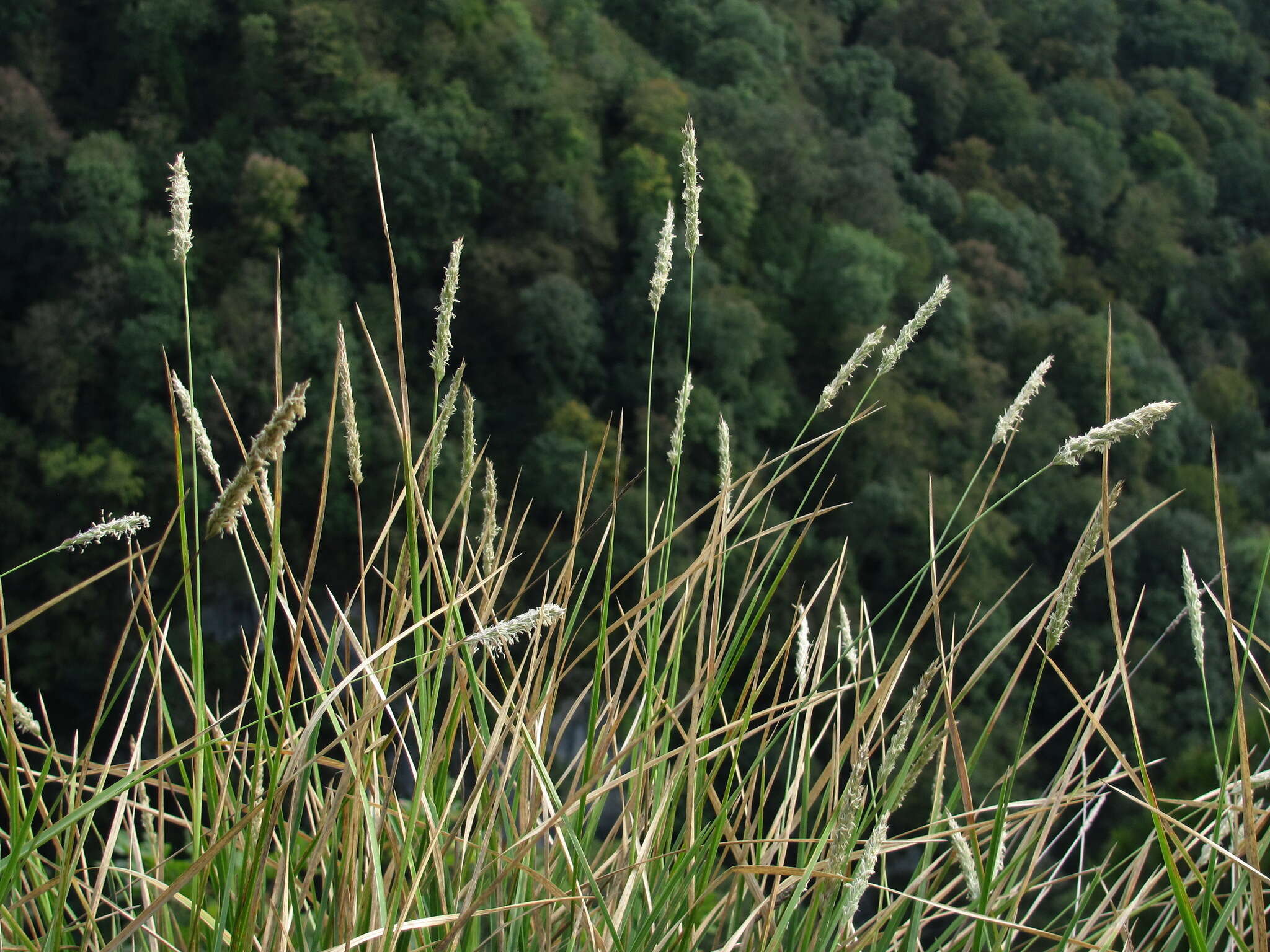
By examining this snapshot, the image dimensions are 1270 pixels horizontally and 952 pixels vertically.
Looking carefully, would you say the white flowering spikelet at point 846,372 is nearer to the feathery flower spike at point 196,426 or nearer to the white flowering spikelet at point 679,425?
the white flowering spikelet at point 679,425

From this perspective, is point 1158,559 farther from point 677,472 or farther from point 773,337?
point 677,472

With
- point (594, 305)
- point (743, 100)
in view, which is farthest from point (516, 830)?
point (743, 100)

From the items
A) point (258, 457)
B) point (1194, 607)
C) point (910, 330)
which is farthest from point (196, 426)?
point (1194, 607)

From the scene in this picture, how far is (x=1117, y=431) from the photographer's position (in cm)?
79

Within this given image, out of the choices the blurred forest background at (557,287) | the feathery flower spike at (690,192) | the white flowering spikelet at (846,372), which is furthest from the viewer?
the blurred forest background at (557,287)

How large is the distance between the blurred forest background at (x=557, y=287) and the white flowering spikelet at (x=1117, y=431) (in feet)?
56.7

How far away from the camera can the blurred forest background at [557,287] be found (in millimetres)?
20844

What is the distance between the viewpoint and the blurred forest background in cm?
2084

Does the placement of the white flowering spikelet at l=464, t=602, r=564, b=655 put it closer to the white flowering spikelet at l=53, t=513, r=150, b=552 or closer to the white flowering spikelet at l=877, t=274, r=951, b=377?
the white flowering spikelet at l=53, t=513, r=150, b=552

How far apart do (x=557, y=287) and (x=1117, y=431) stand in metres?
22.1

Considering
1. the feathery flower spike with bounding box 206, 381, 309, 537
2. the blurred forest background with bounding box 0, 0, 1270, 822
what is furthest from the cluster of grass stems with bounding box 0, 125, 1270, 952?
the blurred forest background with bounding box 0, 0, 1270, 822

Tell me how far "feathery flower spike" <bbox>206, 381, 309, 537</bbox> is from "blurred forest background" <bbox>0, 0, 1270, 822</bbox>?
57.6 ft

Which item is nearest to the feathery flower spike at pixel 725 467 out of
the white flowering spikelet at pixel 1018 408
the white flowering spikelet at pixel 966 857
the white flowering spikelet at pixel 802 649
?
the white flowering spikelet at pixel 802 649

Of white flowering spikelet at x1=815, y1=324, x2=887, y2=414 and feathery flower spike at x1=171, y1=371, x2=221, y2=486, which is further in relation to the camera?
white flowering spikelet at x1=815, y1=324, x2=887, y2=414
